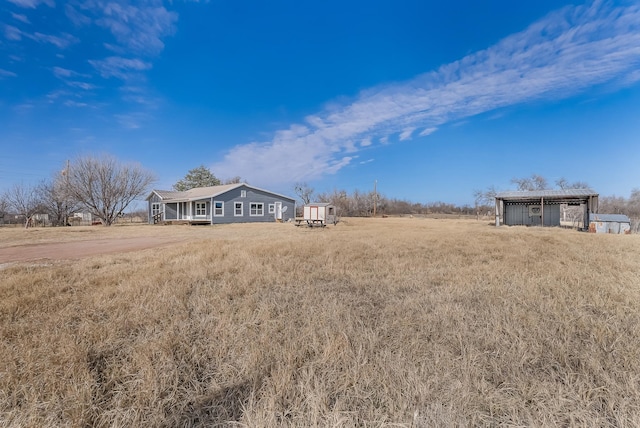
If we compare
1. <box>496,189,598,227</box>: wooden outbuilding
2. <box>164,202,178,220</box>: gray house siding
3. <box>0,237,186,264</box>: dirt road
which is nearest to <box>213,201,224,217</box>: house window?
<box>164,202,178,220</box>: gray house siding

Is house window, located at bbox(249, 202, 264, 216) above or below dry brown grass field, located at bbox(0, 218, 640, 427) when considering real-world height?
above

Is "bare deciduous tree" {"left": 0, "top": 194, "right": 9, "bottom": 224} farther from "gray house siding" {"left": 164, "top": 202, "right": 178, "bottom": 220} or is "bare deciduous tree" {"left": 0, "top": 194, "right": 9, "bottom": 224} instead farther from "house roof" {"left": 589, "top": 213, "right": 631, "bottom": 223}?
"house roof" {"left": 589, "top": 213, "right": 631, "bottom": 223}

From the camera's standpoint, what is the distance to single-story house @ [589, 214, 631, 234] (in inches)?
703

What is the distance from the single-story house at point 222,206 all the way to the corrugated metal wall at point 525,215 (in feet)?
70.5

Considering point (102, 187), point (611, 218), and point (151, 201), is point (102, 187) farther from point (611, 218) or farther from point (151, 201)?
point (611, 218)

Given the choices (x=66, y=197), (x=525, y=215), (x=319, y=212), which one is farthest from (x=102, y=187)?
(x=525, y=215)

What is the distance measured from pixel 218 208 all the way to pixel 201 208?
2.19 m

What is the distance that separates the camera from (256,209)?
28797 millimetres

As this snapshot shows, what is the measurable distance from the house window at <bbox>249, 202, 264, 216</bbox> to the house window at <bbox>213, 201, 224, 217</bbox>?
3.08 meters

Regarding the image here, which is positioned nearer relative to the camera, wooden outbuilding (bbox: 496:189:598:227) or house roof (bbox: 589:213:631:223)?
house roof (bbox: 589:213:631:223)

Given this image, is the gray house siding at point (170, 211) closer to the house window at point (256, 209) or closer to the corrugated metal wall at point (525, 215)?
the house window at point (256, 209)

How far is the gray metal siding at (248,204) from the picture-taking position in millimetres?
26594

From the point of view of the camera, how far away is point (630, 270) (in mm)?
6070

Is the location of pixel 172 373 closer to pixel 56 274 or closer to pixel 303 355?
pixel 303 355
